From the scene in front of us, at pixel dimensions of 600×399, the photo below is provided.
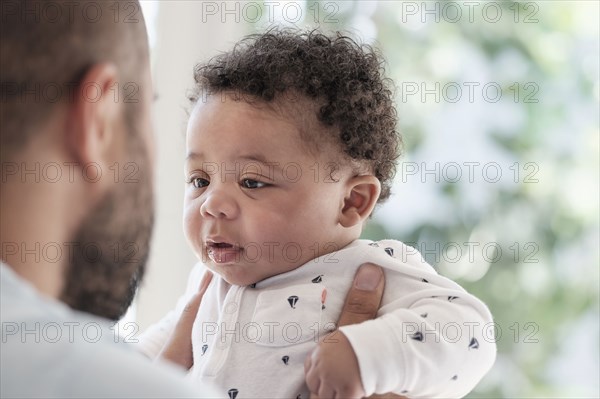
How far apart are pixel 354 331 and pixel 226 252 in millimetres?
264

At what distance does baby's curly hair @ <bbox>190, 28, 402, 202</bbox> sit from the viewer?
140 cm

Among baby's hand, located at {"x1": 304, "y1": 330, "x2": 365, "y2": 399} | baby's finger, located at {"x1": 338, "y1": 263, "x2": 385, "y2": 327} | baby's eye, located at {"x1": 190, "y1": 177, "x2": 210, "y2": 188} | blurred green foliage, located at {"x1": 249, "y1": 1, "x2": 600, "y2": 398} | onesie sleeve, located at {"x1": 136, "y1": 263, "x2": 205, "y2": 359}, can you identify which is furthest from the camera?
blurred green foliage, located at {"x1": 249, "y1": 1, "x2": 600, "y2": 398}

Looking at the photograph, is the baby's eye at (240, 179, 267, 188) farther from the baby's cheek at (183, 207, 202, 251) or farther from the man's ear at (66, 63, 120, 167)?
the man's ear at (66, 63, 120, 167)

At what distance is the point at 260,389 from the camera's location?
1.29 metres

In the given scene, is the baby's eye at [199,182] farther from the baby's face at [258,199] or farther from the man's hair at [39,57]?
the man's hair at [39,57]

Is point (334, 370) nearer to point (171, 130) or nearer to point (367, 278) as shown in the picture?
point (367, 278)

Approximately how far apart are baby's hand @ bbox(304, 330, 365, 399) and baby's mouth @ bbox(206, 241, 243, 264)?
0.75 feet

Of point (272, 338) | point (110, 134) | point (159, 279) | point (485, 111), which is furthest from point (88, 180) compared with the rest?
point (485, 111)

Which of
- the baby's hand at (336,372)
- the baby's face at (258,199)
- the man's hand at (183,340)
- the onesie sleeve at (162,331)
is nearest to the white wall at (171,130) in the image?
the onesie sleeve at (162,331)

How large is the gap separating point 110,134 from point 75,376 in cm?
33

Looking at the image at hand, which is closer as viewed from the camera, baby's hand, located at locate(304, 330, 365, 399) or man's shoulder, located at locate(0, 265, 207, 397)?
man's shoulder, located at locate(0, 265, 207, 397)

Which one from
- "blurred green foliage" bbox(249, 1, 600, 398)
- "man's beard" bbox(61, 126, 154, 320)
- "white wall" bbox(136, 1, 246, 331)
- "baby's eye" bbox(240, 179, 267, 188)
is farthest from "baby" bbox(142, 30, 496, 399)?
"blurred green foliage" bbox(249, 1, 600, 398)

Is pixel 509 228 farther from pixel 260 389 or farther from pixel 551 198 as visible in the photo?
pixel 260 389

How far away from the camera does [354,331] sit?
4.03ft
